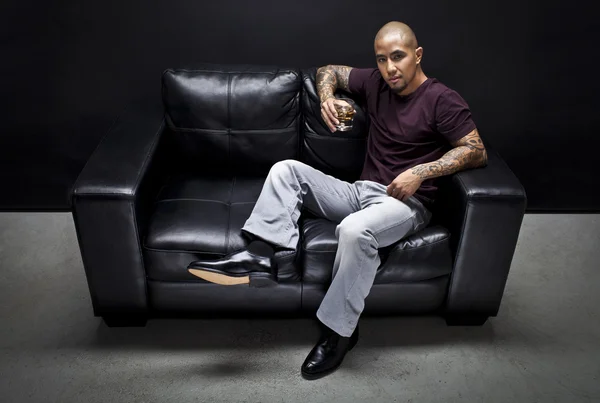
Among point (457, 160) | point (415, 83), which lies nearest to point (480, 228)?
point (457, 160)

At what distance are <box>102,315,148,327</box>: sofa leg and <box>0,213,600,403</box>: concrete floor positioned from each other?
0.09 ft

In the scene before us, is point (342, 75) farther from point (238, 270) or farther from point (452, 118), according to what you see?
point (238, 270)

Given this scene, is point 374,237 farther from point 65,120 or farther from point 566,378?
point 65,120

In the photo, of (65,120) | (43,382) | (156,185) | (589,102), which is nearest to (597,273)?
(589,102)

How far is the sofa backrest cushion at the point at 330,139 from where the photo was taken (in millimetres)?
2789

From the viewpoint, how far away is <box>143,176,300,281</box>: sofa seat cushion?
234 cm

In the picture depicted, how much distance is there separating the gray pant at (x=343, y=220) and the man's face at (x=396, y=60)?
44cm

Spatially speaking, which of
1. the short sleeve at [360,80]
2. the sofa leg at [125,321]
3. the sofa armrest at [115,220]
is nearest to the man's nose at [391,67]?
the short sleeve at [360,80]

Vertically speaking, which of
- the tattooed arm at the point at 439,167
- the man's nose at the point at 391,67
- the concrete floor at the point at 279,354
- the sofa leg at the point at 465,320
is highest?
the man's nose at the point at 391,67

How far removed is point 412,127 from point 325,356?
3.21 ft

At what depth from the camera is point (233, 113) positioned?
2.78 m

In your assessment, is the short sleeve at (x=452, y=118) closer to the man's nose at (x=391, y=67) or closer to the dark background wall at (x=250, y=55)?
the man's nose at (x=391, y=67)

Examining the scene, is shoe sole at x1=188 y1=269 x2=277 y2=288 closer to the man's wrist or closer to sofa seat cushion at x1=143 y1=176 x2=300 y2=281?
sofa seat cushion at x1=143 y1=176 x2=300 y2=281

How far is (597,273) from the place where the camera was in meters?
2.99
